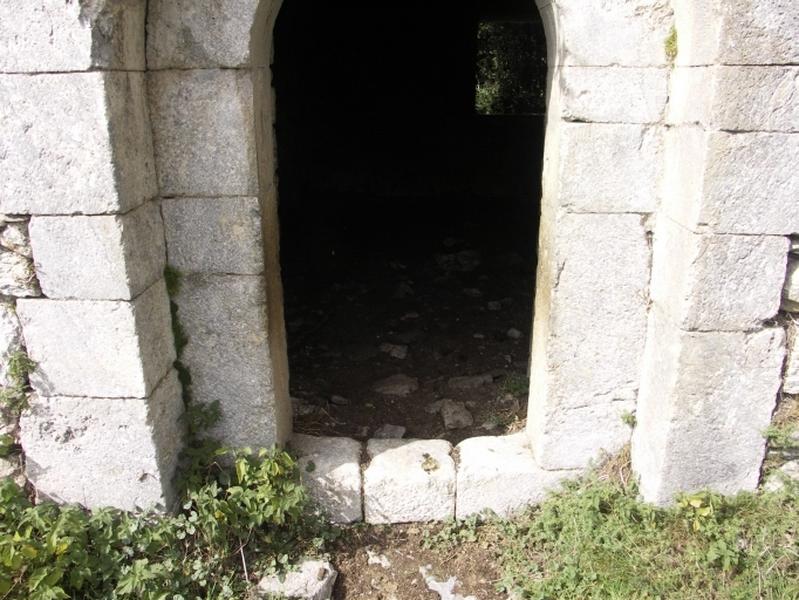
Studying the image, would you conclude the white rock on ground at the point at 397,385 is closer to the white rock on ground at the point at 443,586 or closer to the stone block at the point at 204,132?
the white rock on ground at the point at 443,586

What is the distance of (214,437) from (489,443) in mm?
1447

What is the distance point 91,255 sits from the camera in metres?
2.75

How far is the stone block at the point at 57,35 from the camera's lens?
246 centimetres

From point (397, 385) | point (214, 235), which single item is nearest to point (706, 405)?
point (397, 385)

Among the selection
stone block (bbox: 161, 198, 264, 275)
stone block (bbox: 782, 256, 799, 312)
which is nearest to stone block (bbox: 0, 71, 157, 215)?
stone block (bbox: 161, 198, 264, 275)

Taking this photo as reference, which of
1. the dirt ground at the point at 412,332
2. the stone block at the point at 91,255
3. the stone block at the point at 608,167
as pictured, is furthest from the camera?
the dirt ground at the point at 412,332

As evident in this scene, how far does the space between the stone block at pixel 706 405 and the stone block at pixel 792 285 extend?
133 millimetres

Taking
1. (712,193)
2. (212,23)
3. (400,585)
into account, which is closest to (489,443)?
(400,585)

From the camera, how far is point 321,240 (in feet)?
26.4

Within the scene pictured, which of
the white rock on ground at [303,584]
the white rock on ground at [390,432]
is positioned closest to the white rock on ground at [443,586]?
the white rock on ground at [303,584]

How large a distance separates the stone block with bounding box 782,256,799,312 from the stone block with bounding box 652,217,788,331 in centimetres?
7

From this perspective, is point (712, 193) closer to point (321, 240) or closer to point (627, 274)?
point (627, 274)

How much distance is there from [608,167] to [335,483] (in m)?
2.03

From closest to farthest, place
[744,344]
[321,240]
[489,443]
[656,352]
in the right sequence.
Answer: [744,344] < [656,352] < [489,443] < [321,240]
